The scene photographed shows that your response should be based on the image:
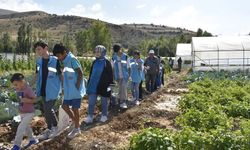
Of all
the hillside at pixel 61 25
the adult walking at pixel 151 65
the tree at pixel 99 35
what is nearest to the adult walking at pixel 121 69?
the adult walking at pixel 151 65

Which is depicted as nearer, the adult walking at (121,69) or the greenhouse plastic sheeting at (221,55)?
the adult walking at (121,69)

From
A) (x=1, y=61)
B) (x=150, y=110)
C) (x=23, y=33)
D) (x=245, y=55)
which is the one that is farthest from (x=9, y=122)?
(x=23, y=33)

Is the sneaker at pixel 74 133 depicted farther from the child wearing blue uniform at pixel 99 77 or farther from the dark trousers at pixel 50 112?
the child wearing blue uniform at pixel 99 77

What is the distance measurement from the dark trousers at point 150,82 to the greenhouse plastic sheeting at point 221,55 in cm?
1860

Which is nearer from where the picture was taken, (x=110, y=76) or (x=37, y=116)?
(x=110, y=76)

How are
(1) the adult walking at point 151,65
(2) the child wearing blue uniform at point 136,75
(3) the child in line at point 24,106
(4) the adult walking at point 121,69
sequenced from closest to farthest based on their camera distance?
(3) the child in line at point 24,106 → (4) the adult walking at point 121,69 → (2) the child wearing blue uniform at point 136,75 → (1) the adult walking at point 151,65

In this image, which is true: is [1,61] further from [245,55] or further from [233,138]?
[233,138]

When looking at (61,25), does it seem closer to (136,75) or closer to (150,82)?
(150,82)

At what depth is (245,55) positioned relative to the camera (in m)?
34.4

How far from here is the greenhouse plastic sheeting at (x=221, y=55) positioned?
3400cm

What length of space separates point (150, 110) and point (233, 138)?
5.75 meters

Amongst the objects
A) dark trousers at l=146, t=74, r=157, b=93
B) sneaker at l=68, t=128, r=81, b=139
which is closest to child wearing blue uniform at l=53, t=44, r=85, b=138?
sneaker at l=68, t=128, r=81, b=139

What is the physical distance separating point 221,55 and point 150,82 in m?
19.9

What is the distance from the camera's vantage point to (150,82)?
15.9 meters
